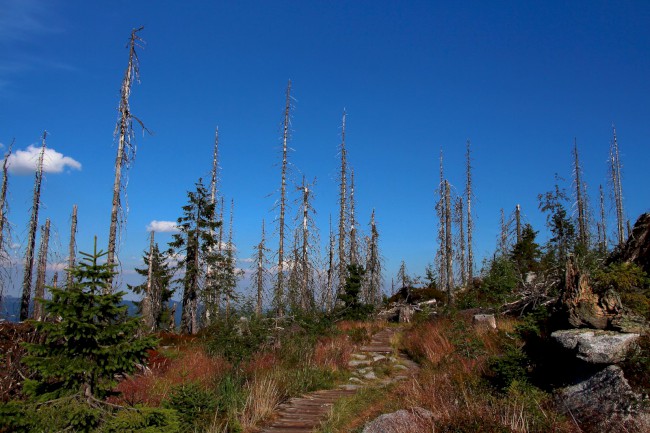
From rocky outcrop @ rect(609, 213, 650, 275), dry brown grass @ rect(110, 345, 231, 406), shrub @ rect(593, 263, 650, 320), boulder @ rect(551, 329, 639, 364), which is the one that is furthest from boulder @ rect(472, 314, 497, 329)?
dry brown grass @ rect(110, 345, 231, 406)

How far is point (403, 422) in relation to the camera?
20.3ft

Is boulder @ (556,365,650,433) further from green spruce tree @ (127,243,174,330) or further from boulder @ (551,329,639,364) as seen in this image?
green spruce tree @ (127,243,174,330)

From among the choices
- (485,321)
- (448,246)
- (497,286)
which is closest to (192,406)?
(485,321)

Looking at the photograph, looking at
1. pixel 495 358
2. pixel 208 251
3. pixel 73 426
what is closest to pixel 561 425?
pixel 495 358

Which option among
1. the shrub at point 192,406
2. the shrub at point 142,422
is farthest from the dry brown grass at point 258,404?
the shrub at point 142,422

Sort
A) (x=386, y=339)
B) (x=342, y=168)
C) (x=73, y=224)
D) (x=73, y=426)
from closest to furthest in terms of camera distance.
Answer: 1. (x=73, y=426)
2. (x=386, y=339)
3. (x=73, y=224)
4. (x=342, y=168)

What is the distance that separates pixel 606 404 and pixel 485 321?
823cm

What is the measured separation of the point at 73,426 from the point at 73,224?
88.9 ft

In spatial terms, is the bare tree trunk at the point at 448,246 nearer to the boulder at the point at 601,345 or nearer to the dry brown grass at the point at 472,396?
the dry brown grass at the point at 472,396

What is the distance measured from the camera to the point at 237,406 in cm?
800

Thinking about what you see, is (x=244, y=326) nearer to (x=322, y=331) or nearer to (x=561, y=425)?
(x=322, y=331)

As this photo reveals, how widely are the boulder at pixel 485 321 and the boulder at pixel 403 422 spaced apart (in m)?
7.32

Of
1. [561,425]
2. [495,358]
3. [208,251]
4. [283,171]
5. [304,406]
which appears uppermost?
[283,171]

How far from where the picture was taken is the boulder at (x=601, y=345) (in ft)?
20.5
